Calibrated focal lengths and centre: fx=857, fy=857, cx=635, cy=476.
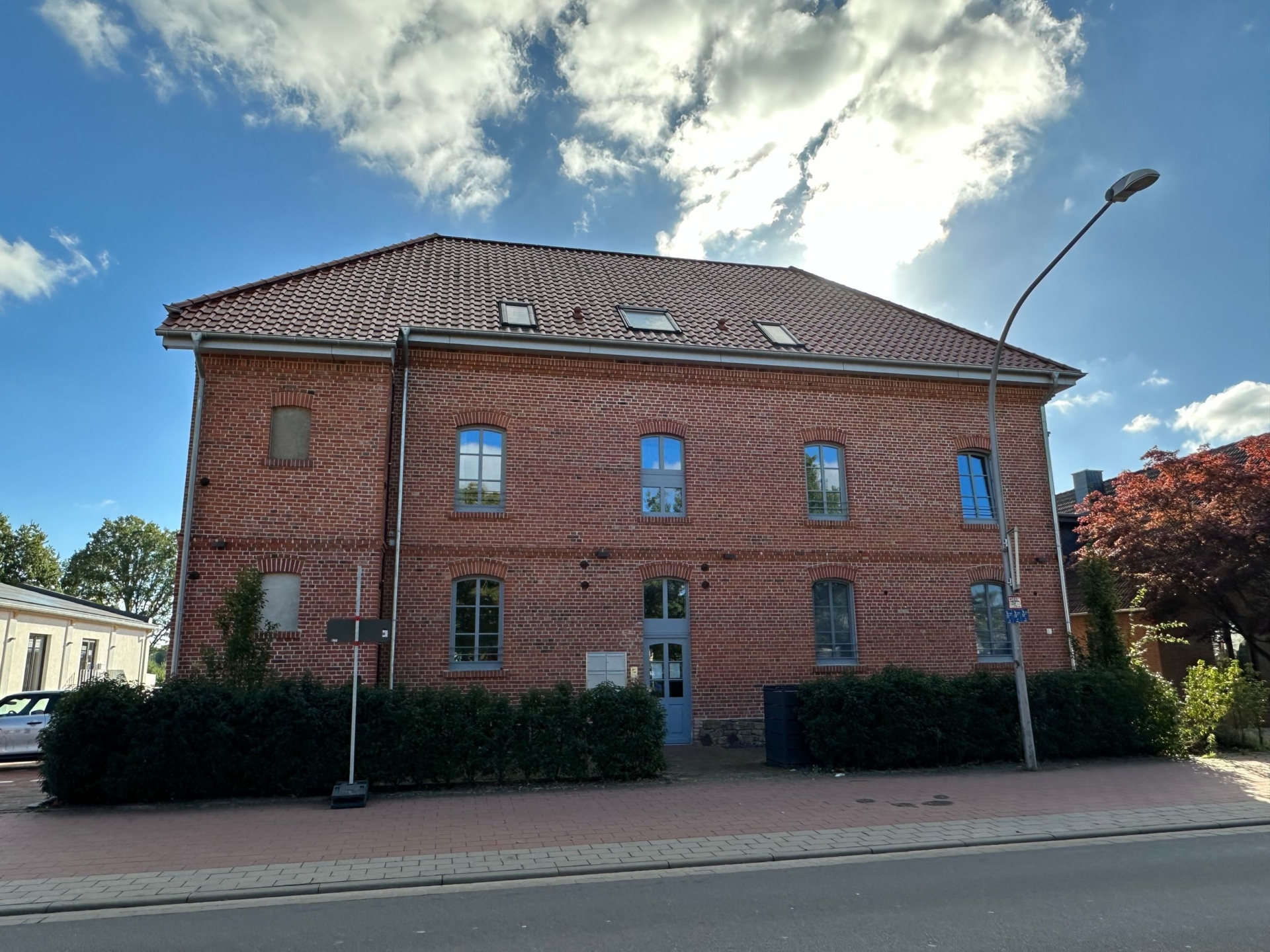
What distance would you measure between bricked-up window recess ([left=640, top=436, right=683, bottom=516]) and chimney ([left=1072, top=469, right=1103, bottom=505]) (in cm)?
1989

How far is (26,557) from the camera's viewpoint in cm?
4891

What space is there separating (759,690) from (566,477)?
541 centimetres

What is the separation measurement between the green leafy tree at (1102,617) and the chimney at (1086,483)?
15.9m

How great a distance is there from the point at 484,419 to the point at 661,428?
346cm

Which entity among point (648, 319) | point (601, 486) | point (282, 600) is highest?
point (648, 319)

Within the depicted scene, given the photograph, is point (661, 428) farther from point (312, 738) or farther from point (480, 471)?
point (312, 738)

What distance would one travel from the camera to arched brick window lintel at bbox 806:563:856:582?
16.8 meters

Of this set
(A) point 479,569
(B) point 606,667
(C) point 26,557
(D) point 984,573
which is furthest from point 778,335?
(C) point 26,557

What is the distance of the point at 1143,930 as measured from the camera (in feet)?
18.6

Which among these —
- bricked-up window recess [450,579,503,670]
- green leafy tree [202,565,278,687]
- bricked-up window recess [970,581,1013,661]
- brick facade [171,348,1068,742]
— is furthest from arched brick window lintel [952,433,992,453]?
green leafy tree [202,565,278,687]

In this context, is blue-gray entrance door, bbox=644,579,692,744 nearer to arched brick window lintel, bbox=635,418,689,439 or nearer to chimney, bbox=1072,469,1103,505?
arched brick window lintel, bbox=635,418,689,439

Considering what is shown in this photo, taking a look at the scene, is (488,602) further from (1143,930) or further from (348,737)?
(1143,930)

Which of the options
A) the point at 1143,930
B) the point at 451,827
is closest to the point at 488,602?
the point at 451,827

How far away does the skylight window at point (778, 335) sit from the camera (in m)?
18.1
